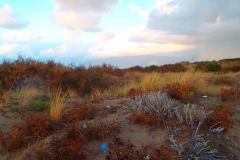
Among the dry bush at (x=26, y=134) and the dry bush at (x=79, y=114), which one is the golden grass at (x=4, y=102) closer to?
the dry bush at (x=79, y=114)

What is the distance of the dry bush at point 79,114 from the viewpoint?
30.5ft

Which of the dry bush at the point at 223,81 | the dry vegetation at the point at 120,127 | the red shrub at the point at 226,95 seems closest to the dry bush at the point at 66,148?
the dry vegetation at the point at 120,127

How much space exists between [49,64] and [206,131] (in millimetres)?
11591

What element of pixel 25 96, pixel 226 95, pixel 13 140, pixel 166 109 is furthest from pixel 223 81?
pixel 13 140

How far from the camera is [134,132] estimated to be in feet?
27.3

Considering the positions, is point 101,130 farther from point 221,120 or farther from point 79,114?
point 221,120

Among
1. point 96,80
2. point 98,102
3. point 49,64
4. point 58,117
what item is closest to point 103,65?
point 49,64

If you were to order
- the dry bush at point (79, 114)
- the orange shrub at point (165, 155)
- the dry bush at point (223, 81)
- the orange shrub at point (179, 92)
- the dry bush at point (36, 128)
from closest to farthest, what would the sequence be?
the orange shrub at point (165, 155) → the dry bush at point (36, 128) → the dry bush at point (79, 114) → the orange shrub at point (179, 92) → the dry bush at point (223, 81)

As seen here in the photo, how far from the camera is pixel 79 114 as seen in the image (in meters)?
9.36

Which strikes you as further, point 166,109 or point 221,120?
point 166,109

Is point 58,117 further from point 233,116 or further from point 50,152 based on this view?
point 233,116

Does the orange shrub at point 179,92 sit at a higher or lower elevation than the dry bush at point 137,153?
higher

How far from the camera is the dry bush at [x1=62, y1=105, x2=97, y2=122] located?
9300 millimetres

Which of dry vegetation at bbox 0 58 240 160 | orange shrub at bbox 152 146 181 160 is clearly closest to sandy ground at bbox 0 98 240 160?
dry vegetation at bbox 0 58 240 160
